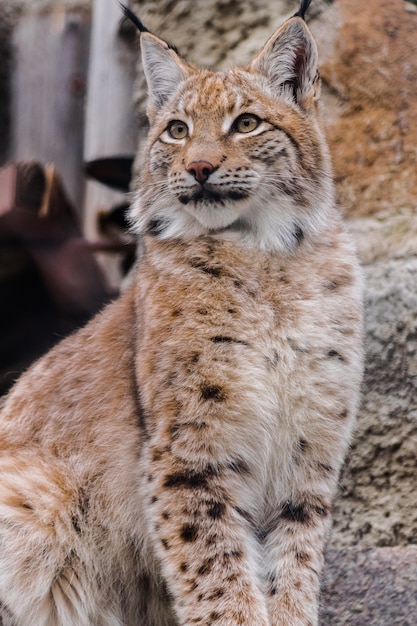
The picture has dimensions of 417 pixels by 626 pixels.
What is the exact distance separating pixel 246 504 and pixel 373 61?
3340mm

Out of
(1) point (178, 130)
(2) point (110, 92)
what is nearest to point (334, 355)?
(1) point (178, 130)

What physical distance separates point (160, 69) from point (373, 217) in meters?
1.78

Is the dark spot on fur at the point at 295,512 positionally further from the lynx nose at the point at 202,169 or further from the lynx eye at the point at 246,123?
the lynx eye at the point at 246,123

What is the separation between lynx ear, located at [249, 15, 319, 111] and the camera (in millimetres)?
4160

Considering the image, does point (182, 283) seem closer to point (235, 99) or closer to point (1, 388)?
point (235, 99)

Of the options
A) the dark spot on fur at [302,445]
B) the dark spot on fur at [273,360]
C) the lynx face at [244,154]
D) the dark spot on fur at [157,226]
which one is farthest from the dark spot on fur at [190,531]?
the dark spot on fur at [157,226]

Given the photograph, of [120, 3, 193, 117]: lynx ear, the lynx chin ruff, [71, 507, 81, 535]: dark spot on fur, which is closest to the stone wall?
the lynx chin ruff

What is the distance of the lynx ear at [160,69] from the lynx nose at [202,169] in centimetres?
83

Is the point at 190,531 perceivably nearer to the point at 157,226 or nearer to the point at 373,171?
the point at 157,226

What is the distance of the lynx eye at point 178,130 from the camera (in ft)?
13.6

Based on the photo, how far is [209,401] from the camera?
357cm

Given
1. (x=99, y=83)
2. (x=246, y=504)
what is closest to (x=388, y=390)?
(x=246, y=504)

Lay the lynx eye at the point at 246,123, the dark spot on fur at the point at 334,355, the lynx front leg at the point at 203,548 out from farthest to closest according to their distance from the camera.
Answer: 1. the lynx eye at the point at 246,123
2. the dark spot on fur at the point at 334,355
3. the lynx front leg at the point at 203,548

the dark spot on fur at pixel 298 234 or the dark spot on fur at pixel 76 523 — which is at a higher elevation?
the dark spot on fur at pixel 298 234
